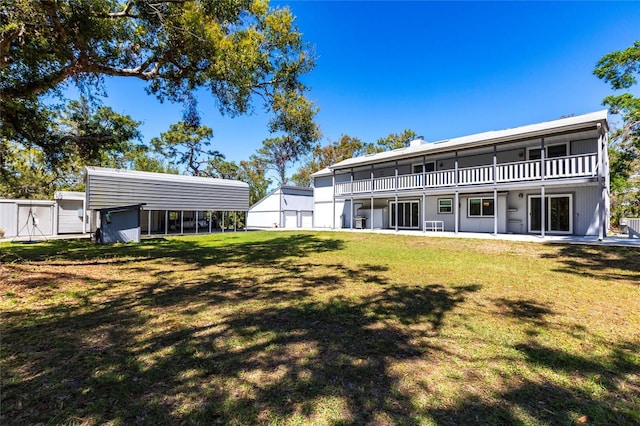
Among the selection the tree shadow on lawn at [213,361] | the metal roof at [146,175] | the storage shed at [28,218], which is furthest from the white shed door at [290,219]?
the tree shadow on lawn at [213,361]

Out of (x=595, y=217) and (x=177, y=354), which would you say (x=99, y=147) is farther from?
(x=595, y=217)

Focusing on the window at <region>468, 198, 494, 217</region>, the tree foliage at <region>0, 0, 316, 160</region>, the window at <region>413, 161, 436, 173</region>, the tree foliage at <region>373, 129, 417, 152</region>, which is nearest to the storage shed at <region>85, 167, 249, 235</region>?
the tree foliage at <region>0, 0, 316, 160</region>

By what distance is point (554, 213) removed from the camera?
15406 mm

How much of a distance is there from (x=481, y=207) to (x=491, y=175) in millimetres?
2635

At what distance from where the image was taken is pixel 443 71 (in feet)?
70.2

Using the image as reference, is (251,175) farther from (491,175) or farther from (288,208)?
(491,175)

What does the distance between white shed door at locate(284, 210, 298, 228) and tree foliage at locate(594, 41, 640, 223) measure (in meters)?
26.7

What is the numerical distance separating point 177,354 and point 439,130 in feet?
139

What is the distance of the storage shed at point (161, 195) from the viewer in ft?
62.7

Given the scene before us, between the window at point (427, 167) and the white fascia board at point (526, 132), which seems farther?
the window at point (427, 167)

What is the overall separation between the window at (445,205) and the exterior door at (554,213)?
14.4 ft

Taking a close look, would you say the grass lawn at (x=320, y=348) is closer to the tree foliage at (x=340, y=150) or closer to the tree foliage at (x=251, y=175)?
the tree foliage at (x=251, y=175)

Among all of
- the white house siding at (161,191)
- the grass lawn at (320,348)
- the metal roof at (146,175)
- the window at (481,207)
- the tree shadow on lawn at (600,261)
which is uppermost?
the metal roof at (146,175)

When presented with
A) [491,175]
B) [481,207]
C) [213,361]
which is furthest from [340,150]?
[213,361]
